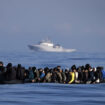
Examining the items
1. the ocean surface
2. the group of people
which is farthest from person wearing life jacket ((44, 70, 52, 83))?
the ocean surface

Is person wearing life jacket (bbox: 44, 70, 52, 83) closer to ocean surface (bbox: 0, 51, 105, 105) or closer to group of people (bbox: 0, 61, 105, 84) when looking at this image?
group of people (bbox: 0, 61, 105, 84)

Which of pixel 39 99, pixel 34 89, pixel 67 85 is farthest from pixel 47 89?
pixel 39 99

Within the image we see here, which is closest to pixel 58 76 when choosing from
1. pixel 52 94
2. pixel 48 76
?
pixel 48 76

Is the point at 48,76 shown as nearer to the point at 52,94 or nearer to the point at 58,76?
the point at 58,76

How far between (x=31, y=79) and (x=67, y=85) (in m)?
2.76

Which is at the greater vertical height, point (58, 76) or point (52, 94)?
point (58, 76)

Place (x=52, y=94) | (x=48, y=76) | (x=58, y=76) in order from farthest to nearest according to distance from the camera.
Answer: (x=48, y=76) → (x=58, y=76) → (x=52, y=94)

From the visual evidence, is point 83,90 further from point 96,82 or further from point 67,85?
point 96,82

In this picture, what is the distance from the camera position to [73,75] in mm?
36094

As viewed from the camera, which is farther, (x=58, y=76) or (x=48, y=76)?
(x=48, y=76)

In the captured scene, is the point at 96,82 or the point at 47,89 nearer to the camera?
the point at 47,89

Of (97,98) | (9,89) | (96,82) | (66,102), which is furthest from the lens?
(96,82)

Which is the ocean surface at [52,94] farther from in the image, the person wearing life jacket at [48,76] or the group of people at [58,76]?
the person wearing life jacket at [48,76]

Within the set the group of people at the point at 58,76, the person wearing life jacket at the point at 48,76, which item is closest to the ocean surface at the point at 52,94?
the group of people at the point at 58,76
